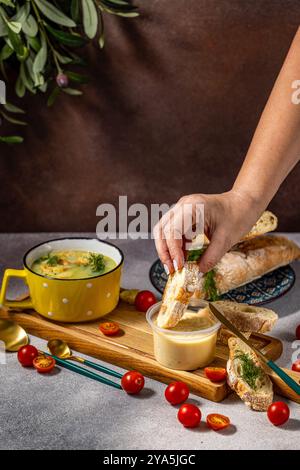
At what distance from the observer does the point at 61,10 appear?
80.4 inches

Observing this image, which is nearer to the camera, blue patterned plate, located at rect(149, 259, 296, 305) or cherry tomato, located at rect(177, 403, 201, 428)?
cherry tomato, located at rect(177, 403, 201, 428)

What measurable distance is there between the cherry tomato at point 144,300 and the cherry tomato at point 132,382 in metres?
0.32

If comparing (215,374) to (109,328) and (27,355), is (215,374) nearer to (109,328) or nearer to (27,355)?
(109,328)

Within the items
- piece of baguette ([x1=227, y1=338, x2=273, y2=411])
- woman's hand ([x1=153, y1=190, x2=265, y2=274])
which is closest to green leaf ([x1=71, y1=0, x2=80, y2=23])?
woman's hand ([x1=153, y1=190, x2=265, y2=274])

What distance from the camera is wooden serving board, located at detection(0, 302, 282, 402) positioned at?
4.84 feet

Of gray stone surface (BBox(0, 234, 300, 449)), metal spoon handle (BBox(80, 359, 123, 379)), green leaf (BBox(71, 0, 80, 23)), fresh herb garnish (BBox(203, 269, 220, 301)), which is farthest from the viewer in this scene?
green leaf (BBox(71, 0, 80, 23))

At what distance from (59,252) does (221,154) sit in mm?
722

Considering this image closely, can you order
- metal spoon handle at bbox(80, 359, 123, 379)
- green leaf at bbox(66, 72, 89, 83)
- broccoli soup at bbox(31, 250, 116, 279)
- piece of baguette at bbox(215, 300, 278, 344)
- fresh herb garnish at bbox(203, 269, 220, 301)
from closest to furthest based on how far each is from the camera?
metal spoon handle at bbox(80, 359, 123, 379)
piece of baguette at bbox(215, 300, 278, 344)
broccoli soup at bbox(31, 250, 116, 279)
fresh herb garnish at bbox(203, 269, 220, 301)
green leaf at bbox(66, 72, 89, 83)

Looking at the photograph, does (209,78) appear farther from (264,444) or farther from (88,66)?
(264,444)

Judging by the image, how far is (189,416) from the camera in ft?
4.38

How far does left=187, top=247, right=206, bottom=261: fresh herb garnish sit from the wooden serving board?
20cm

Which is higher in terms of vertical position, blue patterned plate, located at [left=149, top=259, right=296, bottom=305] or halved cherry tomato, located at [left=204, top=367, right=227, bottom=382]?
halved cherry tomato, located at [left=204, top=367, right=227, bottom=382]

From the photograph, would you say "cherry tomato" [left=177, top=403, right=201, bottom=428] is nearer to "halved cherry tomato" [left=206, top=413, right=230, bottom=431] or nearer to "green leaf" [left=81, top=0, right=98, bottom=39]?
"halved cherry tomato" [left=206, top=413, right=230, bottom=431]

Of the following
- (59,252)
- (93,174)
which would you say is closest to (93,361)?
(59,252)
